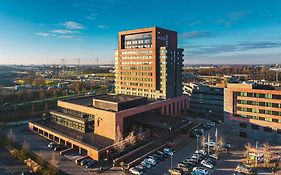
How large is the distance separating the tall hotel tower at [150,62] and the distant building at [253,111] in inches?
766

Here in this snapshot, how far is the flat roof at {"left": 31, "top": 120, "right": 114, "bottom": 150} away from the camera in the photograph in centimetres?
3803

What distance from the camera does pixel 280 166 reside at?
33.2 m

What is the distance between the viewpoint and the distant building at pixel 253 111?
4353cm

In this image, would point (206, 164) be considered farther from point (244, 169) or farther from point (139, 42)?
point (139, 42)

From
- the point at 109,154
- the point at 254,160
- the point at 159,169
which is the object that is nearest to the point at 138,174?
the point at 159,169

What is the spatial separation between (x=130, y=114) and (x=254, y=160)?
22.4 metres

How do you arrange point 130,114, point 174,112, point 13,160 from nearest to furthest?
1. point 13,160
2. point 130,114
3. point 174,112

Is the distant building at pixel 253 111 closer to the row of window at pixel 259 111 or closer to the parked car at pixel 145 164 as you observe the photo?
the row of window at pixel 259 111

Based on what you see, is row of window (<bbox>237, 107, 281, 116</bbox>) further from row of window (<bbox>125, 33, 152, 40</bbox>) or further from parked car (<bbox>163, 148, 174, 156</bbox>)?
row of window (<bbox>125, 33, 152, 40</bbox>)

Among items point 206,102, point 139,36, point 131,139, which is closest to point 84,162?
point 131,139

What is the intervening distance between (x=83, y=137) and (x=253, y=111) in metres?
33.6

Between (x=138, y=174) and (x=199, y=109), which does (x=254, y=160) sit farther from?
(x=199, y=109)

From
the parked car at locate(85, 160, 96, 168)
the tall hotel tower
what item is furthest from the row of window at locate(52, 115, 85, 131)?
the tall hotel tower

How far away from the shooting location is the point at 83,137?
41000 mm
